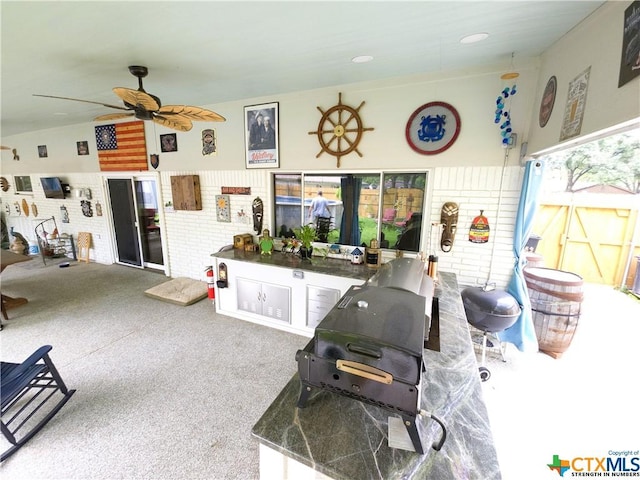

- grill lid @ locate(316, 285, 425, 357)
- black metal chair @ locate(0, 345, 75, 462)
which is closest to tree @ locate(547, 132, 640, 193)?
grill lid @ locate(316, 285, 425, 357)

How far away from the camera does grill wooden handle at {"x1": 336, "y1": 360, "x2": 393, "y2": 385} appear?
36.4 inches

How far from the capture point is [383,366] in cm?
94

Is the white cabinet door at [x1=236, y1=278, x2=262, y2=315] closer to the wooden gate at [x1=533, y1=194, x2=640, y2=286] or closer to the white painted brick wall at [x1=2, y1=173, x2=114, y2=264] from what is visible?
the wooden gate at [x1=533, y1=194, x2=640, y2=286]

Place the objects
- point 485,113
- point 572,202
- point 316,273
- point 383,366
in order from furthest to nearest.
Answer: point 572,202
point 316,273
point 485,113
point 383,366

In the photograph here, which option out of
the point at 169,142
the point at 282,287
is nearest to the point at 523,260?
the point at 282,287

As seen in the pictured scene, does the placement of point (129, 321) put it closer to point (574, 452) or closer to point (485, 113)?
point (574, 452)

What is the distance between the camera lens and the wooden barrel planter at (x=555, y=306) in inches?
97.4

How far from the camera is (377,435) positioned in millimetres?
1001

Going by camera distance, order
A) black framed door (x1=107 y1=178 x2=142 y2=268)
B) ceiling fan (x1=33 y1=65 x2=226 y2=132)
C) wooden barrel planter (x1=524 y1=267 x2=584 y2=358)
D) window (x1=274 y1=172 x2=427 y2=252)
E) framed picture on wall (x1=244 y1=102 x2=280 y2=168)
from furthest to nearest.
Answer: black framed door (x1=107 y1=178 x2=142 y2=268), framed picture on wall (x1=244 y1=102 x2=280 y2=168), window (x1=274 y1=172 x2=427 y2=252), wooden barrel planter (x1=524 y1=267 x2=584 y2=358), ceiling fan (x1=33 y1=65 x2=226 y2=132)

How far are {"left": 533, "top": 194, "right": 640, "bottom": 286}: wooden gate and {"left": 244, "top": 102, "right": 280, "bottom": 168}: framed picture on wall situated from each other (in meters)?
3.41

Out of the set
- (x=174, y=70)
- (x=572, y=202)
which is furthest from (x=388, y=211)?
(x=174, y=70)

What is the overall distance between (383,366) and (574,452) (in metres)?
→ 2.03

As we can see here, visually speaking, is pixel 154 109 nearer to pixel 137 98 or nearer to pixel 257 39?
pixel 137 98

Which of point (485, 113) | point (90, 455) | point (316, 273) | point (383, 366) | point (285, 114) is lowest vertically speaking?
point (90, 455)
